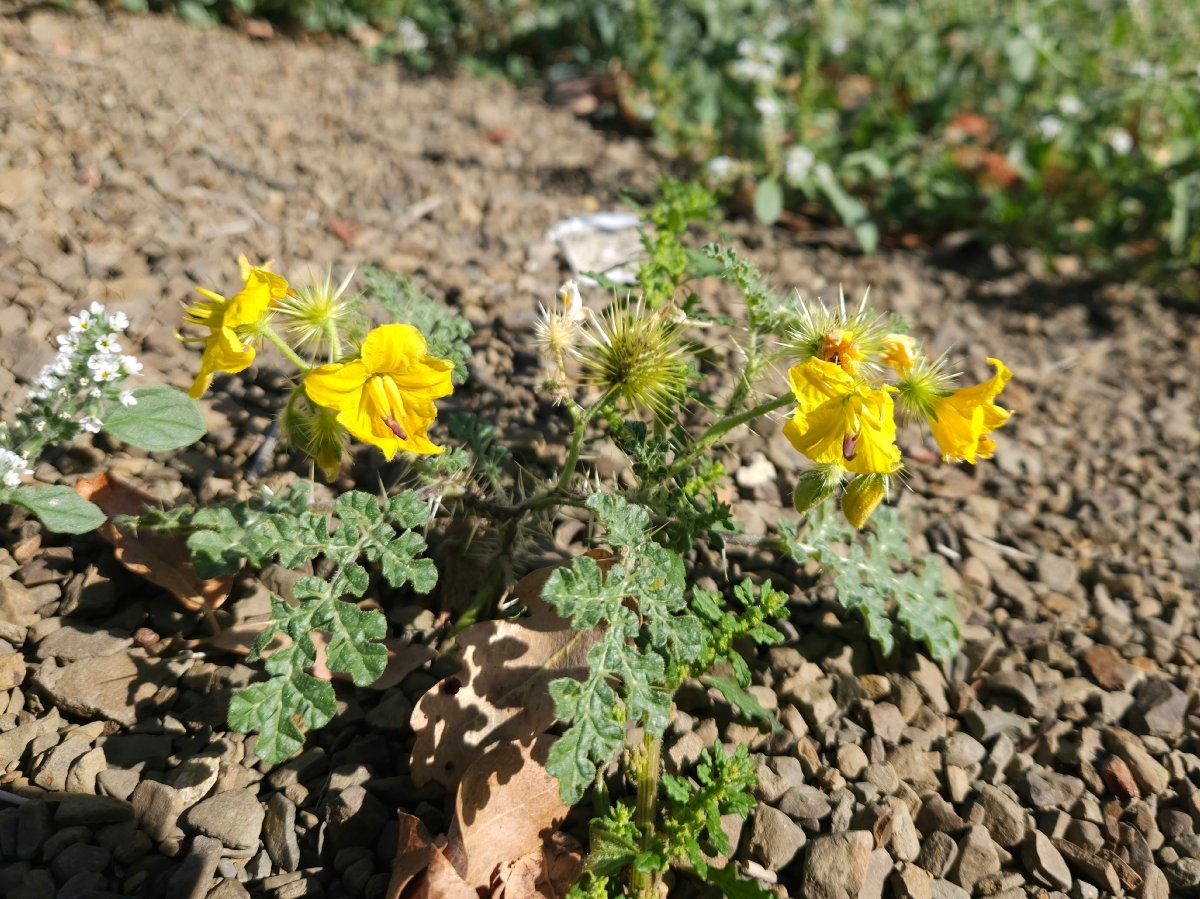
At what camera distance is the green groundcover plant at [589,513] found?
1.78 metres

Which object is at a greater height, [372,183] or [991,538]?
[372,183]

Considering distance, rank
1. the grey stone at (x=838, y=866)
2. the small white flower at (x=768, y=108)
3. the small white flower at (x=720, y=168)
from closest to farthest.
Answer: the grey stone at (x=838, y=866) → the small white flower at (x=720, y=168) → the small white flower at (x=768, y=108)

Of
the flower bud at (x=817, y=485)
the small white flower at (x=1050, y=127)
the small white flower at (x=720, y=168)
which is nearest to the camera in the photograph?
the flower bud at (x=817, y=485)

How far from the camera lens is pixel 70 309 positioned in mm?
2881

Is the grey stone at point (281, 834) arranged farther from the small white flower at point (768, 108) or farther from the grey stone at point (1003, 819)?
the small white flower at point (768, 108)

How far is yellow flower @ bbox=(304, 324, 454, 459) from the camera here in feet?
5.94

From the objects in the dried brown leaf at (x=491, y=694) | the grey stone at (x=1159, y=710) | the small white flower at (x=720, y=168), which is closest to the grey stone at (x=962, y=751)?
the grey stone at (x=1159, y=710)

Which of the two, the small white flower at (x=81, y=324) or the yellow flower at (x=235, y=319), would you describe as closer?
the yellow flower at (x=235, y=319)

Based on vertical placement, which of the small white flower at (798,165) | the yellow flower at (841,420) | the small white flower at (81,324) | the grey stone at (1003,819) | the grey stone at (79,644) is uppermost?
the small white flower at (798,165)

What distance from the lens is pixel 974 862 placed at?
2068 millimetres

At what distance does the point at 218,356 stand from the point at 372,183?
235cm

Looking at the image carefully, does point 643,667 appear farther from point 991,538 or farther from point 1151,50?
point 1151,50

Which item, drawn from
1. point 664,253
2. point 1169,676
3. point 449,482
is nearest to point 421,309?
point 449,482

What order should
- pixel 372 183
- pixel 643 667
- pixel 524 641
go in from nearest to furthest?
1. pixel 643 667
2. pixel 524 641
3. pixel 372 183
